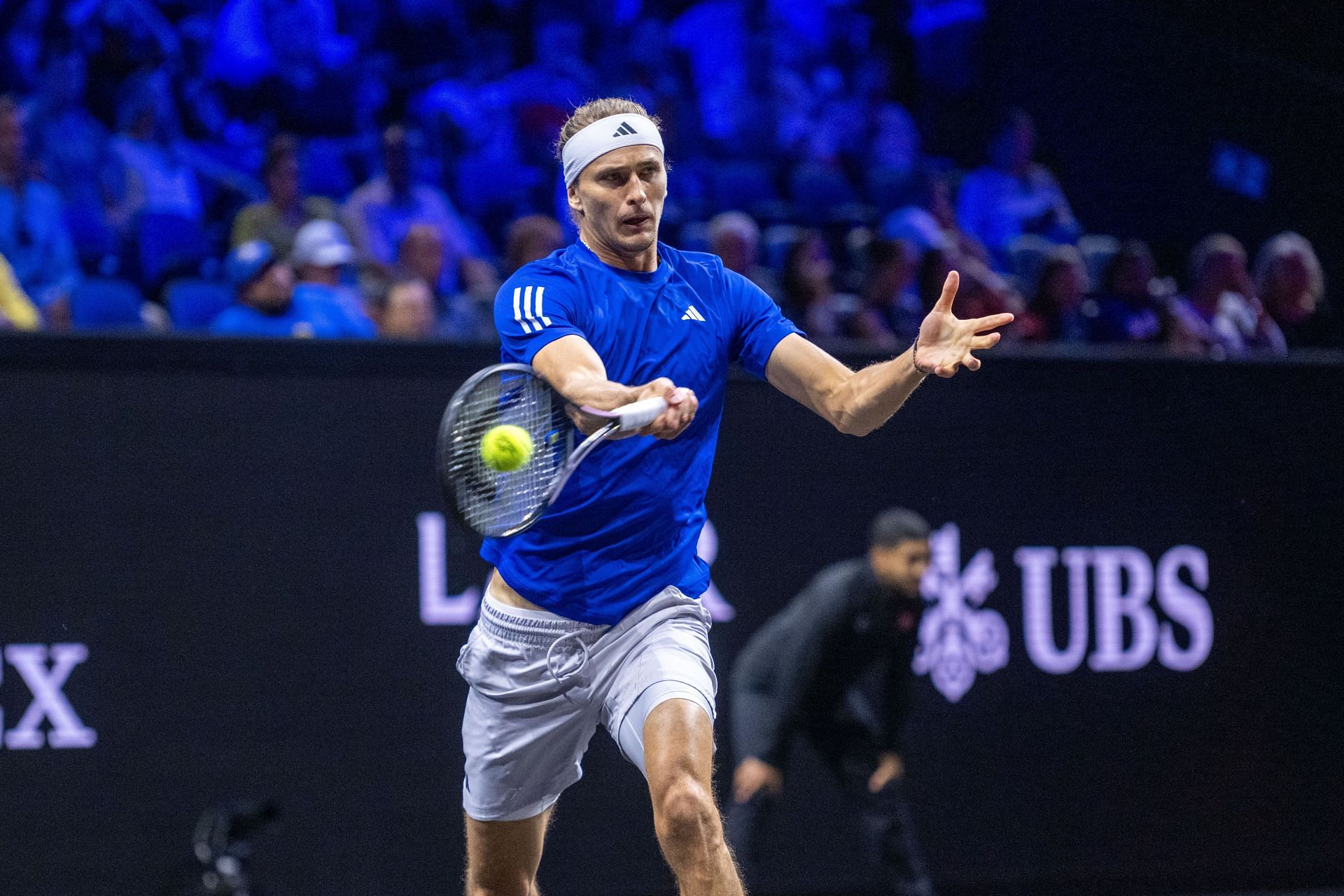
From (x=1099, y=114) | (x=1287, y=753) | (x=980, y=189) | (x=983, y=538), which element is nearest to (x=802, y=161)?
(x=980, y=189)

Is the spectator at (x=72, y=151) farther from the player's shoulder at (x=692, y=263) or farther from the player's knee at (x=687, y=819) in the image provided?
the player's knee at (x=687, y=819)

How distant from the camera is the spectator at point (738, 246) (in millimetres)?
7559

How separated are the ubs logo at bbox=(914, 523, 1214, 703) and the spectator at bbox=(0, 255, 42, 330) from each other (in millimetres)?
3853

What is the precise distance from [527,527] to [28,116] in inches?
213

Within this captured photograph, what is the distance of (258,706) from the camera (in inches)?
204

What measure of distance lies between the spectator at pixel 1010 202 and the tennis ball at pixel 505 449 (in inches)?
252

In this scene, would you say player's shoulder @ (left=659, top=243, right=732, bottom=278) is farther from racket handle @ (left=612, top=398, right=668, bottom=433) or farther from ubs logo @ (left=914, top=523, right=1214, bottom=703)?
ubs logo @ (left=914, top=523, right=1214, bottom=703)

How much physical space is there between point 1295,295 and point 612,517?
232 inches

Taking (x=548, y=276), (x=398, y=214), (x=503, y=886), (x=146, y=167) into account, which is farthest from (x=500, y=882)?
(x=146, y=167)

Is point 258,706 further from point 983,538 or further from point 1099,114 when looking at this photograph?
point 1099,114

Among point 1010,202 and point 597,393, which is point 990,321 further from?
point 1010,202

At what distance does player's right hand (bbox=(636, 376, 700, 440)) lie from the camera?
3072mm

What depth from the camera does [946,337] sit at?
3379mm

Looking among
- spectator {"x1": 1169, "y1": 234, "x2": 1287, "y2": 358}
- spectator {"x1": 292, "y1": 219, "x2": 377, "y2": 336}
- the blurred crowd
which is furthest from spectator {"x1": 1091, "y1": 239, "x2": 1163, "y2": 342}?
spectator {"x1": 292, "y1": 219, "x2": 377, "y2": 336}
